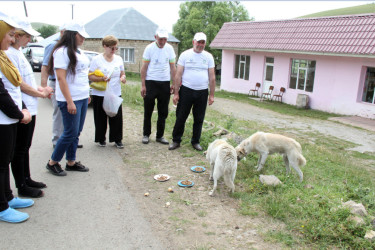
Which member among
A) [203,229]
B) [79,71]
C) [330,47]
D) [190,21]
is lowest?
[203,229]

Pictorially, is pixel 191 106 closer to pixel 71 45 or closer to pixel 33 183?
pixel 71 45

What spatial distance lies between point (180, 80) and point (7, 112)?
3280 mm

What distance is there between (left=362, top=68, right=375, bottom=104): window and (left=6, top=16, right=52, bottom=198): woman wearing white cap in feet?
51.2

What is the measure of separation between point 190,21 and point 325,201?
34.4 metres

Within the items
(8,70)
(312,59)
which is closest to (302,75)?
(312,59)

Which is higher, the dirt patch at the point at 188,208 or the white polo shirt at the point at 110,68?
the white polo shirt at the point at 110,68

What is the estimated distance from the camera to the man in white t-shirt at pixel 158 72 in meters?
6.03

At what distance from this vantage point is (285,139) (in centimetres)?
502

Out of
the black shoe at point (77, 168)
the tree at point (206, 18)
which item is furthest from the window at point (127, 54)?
the black shoe at point (77, 168)

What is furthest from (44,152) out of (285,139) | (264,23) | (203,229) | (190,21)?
(190,21)

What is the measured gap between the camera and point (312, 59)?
58.8 feet

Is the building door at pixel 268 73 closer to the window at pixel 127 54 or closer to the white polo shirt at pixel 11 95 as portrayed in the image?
the window at pixel 127 54

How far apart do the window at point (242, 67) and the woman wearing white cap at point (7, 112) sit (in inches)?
828

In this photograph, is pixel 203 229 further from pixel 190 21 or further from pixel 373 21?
pixel 190 21
